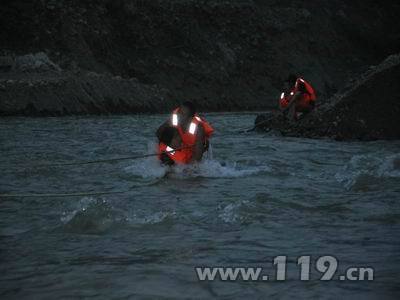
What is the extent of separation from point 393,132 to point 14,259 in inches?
471

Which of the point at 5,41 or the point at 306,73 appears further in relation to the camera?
the point at 306,73

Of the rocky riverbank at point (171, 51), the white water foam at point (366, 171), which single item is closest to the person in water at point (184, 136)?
the white water foam at point (366, 171)

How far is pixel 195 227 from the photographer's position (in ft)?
21.0

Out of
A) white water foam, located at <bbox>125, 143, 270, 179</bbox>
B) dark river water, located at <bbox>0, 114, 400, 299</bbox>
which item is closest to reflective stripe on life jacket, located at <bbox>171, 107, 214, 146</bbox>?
white water foam, located at <bbox>125, 143, 270, 179</bbox>

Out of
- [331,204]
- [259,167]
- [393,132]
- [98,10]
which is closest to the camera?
[331,204]

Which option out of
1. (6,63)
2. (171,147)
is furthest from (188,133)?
(6,63)

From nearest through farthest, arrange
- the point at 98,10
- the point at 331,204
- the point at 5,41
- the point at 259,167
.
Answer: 1. the point at 331,204
2. the point at 259,167
3. the point at 5,41
4. the point at 98,10

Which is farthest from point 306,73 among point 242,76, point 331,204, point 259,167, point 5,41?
point 331,204

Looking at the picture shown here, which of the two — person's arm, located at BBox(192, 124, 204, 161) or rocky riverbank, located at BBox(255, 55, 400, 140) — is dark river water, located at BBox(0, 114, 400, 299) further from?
rocky riverbank, located at BBox(255, 55, 400, 140)

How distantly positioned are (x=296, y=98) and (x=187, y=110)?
813 centimetres

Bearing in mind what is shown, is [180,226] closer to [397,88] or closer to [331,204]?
[331,204]

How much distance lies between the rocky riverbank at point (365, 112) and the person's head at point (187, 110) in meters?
6.82

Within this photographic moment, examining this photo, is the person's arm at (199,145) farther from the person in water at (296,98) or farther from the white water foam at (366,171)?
the person in water at (296,98)

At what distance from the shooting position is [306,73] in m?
47.1
